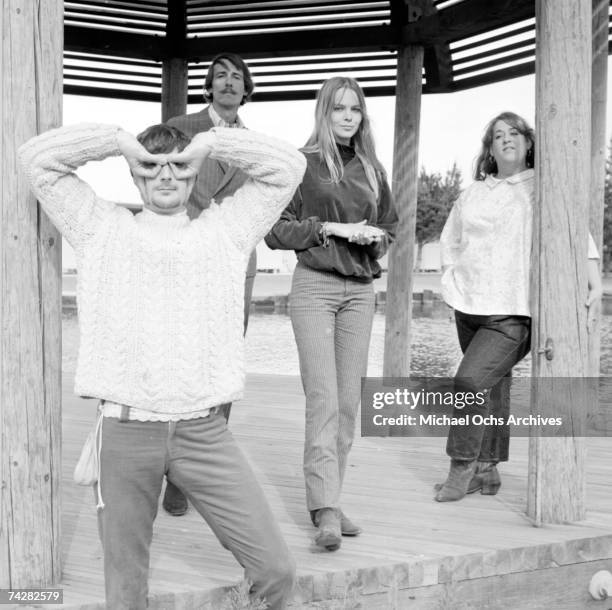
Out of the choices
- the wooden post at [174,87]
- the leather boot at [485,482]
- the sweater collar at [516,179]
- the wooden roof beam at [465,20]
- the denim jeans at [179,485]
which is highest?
the wooden roof beam at [465,20]

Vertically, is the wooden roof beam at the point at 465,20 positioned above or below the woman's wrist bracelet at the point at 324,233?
above

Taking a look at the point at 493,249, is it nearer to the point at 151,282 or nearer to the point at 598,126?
the point at 151,282

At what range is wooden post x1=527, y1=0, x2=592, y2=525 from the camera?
3.82 metres

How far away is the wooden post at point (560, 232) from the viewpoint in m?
3.82

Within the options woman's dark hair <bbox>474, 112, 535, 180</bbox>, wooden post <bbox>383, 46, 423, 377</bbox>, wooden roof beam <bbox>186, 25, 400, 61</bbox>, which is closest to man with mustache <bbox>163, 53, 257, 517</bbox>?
woman's dark hair <bbox>474, 112, 535, 180</bbox>

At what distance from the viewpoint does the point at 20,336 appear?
299cm

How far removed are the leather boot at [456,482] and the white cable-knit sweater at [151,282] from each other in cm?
189

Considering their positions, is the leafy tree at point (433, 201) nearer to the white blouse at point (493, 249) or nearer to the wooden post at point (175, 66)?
the wooden post at point (175, 66)

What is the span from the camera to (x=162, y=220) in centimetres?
264

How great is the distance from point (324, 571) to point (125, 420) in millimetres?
1125

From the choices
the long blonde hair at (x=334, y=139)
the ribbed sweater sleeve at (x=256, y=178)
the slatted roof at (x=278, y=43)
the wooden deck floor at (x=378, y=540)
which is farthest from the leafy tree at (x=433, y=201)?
the ribbed sweater sleeve at (x=256, y=178)

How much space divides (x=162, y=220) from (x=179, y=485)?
2.33 ft

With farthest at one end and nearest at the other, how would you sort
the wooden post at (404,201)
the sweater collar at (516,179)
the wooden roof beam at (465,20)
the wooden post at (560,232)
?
1. the wooden post at (404,201)
2. the wooden roof beam at (465,20)
3. the sweater collar at (516,179)
4. the wooden post at (560,232)

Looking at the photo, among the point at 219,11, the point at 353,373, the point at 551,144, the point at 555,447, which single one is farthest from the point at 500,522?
the point at 219,11
